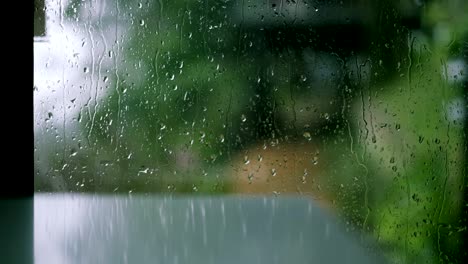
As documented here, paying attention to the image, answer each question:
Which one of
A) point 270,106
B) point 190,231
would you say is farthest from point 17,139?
point 270,106

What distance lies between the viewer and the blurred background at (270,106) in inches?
48.1

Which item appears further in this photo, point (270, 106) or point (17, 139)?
point (270, 106)

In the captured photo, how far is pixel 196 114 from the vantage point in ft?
4.12

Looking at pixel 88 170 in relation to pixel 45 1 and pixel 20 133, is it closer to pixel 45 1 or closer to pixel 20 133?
pixel 20 133

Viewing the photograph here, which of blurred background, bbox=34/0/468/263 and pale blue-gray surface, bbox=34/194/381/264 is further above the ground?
blurred background, bbox=34/0/468/263

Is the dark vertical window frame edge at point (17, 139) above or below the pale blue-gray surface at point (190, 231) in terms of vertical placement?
above

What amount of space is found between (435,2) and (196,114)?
76 centimetres

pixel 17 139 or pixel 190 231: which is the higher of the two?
pixel 17 139

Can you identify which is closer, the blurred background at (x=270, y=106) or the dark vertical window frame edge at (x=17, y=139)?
the dark vertical window frame edge at (x=17, y=139)

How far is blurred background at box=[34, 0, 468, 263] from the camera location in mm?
1222

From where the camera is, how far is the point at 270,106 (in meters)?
1.27

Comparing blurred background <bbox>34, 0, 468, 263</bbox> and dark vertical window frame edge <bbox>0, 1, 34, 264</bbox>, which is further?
blurred background <bbox>34, 0, 468, 263</bbox>

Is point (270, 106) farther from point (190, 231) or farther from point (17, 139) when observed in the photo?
point (17, 139)

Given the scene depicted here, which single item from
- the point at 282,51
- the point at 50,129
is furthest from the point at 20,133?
the point at 282,51
